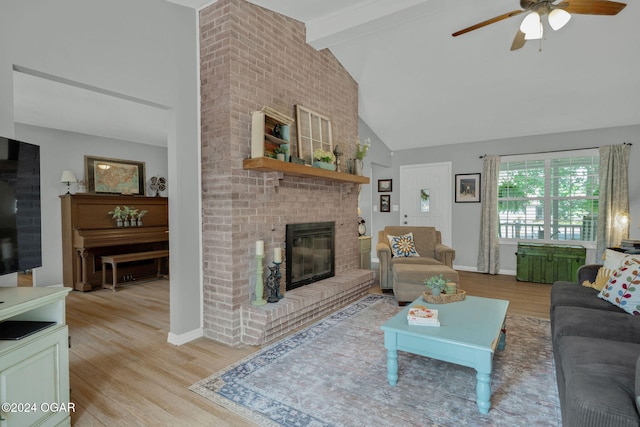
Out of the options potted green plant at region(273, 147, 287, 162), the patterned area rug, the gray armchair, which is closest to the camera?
the patterned area rug

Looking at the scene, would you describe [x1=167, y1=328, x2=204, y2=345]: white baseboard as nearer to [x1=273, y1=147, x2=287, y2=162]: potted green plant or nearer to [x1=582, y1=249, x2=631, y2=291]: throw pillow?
[x1=273, y1=147, x2=287, y2=162]: potted green plant

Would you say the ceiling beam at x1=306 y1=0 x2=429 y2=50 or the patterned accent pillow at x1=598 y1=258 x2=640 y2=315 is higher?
the ceiling beam at x1=306 y1=0 x2=429 y2=50

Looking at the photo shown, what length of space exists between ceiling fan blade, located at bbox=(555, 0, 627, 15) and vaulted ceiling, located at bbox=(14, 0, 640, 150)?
0.98 ft

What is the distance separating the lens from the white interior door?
248 inches

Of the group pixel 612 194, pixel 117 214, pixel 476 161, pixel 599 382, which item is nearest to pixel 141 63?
pixel 117 214

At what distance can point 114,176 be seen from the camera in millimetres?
5500

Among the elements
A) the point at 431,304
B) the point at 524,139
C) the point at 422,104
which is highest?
the point at 422,104

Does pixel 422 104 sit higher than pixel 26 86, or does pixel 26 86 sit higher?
pixel 422 104

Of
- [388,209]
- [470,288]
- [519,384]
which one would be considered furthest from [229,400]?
[388,209]

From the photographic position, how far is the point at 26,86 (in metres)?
3.31

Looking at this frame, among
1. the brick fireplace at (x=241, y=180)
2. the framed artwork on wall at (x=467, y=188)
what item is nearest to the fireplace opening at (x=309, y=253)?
the brick fireplace at (x=241, y=180)

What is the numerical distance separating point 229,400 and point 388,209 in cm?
545

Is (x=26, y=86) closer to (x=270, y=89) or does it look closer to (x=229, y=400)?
(x=270, y=89)

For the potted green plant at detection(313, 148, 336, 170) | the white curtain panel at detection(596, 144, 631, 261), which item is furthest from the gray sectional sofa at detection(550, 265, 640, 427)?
the white curtain panel at detection(596, 144, 631, 261)
